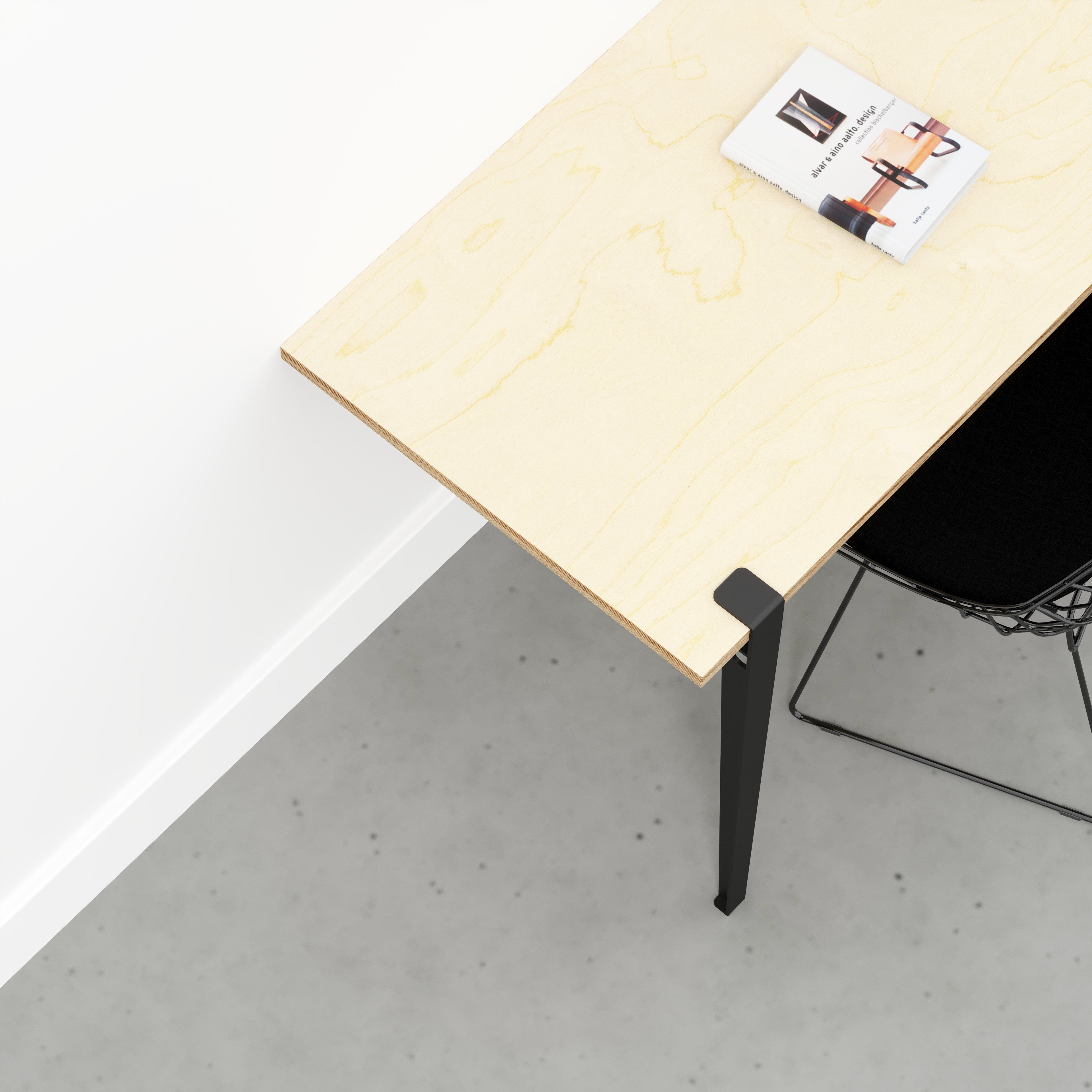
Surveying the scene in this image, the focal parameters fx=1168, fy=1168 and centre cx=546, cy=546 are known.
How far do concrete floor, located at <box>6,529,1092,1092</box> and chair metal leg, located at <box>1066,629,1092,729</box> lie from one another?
3 cm

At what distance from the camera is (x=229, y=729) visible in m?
1.84

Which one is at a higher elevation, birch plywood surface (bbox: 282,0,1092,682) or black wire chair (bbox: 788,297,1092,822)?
birch plywood surface (bbox: 282,0,1092,682)

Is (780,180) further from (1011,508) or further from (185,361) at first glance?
(185,361)

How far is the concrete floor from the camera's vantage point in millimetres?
1715

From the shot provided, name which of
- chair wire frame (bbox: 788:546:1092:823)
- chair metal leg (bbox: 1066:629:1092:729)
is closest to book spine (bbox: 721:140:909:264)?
chair wire frame (bbox: 788:546:1092:823)

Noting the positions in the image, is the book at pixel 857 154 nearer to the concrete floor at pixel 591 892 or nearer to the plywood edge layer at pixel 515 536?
the plywood edge layer at pixel 515 536

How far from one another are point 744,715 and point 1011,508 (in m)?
0.47

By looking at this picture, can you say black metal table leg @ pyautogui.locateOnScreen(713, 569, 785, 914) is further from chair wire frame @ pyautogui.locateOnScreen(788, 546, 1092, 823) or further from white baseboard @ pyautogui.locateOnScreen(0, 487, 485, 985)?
white baseboard @ pyautogui.locateOnScreen(0, 487, 485, 985)

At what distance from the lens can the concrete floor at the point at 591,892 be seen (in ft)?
5.63

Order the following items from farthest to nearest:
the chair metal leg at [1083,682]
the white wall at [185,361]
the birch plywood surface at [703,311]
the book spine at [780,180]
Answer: the chair metal leg at [1083,682]
the book spine at [780,180]
the birch plywood surface at [703,311]
the white wall at [185,361]

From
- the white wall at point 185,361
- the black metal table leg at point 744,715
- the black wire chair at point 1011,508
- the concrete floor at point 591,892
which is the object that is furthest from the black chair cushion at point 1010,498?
the white wall at point 185,361

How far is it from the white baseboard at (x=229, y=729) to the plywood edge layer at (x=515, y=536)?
23.9 inches

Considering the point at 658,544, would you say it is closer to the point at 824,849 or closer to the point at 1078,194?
the point at 1078,194

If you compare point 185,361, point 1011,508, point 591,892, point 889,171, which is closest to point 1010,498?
point 1011,508
